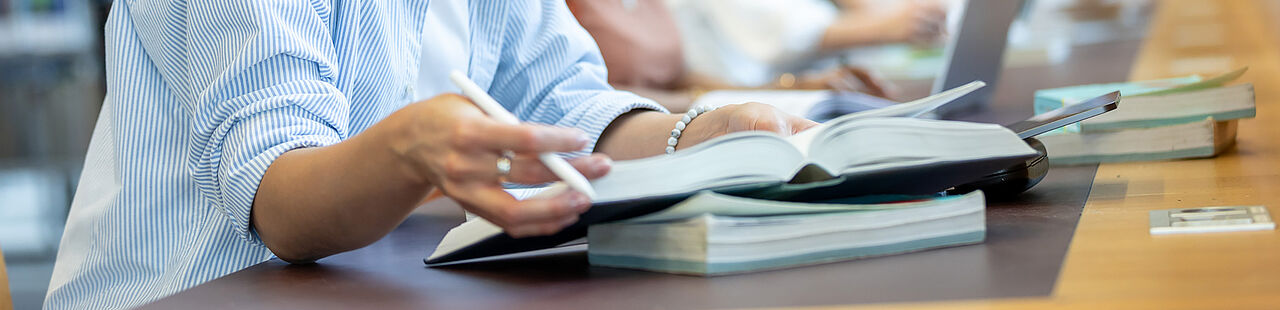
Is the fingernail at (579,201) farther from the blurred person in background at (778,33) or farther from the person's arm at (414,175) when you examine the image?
the blurred person in background at (778,33)

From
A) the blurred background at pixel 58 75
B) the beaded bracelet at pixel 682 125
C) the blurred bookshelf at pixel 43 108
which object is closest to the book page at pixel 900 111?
the beaded bracelet at pixel 682 125

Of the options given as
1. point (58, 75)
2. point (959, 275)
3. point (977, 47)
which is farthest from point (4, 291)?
point (58, 75)

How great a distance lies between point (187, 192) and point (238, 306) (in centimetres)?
27

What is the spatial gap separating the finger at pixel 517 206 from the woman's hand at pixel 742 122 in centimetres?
24

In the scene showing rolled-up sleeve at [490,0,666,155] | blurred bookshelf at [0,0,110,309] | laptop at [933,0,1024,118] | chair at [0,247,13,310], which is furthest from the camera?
blurred bookshelf at [0,0,110,309]

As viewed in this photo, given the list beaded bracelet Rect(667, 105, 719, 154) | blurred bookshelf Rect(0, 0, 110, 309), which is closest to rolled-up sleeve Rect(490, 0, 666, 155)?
beaded bracelet Rect(667, 105, 719, 154)

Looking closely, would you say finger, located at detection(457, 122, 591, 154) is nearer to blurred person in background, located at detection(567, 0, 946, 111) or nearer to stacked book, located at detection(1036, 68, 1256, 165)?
stacked book, located at detection(1036, 68, 1256, 165)

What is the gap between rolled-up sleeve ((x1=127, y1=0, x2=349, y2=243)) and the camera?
60cm

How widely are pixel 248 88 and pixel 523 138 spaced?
0.27 m

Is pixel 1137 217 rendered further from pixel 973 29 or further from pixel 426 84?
pixel 973 29

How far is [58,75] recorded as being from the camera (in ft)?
10.6

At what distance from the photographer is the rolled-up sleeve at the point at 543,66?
0.98 m

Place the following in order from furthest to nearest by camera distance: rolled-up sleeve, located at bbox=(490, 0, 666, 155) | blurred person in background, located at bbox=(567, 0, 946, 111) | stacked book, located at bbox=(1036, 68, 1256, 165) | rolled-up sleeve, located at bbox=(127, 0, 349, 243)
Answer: blurred person in background, located at bbox=(567, 0, 946, 111), rolled-up sleeve, located at bbox=(490, 0, 666, 155), stacked book, located at bbox=(1036, 68, 1256, 165), rolled-up sleeve, located at bbox=(127, 0, 349, 243)

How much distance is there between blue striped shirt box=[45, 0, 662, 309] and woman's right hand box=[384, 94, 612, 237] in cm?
17
